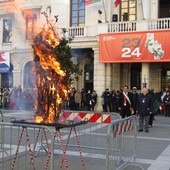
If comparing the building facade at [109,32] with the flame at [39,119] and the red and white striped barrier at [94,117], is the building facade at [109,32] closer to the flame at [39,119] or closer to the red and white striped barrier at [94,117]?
the red and white striped barrier at [94,117]

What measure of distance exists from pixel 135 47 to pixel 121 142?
15564mm

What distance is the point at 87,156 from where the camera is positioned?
27.7 feet

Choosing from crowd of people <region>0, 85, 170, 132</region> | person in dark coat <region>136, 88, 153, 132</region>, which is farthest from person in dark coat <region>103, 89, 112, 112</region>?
person in dark coat <region>136, 88, 153, 132</region>

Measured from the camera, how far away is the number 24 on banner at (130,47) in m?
21.6

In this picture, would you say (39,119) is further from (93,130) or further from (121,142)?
(93,130)

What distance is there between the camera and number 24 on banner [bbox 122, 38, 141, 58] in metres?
21.6

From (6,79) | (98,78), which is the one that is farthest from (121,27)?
(6,79)

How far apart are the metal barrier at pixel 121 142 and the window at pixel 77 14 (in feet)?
60.8

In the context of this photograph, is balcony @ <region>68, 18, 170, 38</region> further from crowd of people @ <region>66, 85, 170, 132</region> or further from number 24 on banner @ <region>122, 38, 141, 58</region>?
crowd of people @ <region>66, 85, 170, 132</region>

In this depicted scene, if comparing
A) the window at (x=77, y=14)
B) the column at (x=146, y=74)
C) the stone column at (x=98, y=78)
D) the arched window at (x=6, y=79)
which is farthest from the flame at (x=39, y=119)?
the arched window at (x=6, y=79)

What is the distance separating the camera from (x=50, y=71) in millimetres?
7133

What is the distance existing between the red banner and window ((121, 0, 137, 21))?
2256mm

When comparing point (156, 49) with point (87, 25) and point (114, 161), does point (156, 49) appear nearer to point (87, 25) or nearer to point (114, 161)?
point (87, 25)

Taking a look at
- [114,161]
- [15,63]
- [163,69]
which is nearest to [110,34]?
[163,69]
